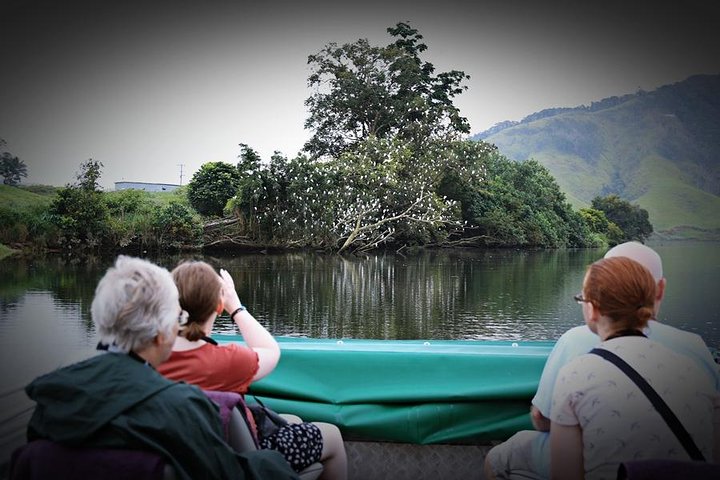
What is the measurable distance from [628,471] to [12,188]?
2702 cm

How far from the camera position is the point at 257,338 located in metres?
1.50

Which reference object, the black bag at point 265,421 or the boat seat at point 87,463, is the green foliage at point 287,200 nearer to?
the black bag at point 265,421

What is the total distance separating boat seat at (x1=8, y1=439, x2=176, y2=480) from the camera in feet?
2.87

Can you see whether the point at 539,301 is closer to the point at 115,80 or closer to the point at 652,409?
the point at 652,409

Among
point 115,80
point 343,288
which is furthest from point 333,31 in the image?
point 343,288

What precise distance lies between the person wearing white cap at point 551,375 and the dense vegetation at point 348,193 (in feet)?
59.6

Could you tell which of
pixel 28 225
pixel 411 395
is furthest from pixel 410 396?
pixel 28 225

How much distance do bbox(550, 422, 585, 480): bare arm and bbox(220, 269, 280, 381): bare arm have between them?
658 mm

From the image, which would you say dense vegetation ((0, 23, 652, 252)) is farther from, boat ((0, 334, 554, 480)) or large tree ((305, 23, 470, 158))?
boat ((0, 334, 554, 480))

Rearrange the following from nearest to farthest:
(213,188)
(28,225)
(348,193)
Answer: (28,225)
(348,193)
(213,188)

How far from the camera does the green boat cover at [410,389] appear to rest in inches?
82.4

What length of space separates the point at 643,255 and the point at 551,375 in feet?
1.20

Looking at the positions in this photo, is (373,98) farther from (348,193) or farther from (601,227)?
(601,227)

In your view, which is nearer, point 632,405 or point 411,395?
point 632,405
